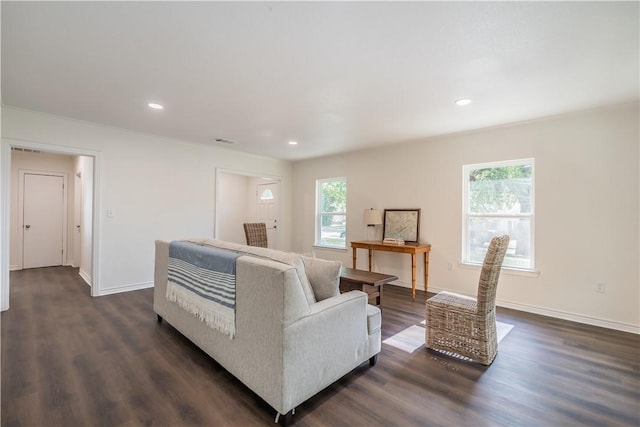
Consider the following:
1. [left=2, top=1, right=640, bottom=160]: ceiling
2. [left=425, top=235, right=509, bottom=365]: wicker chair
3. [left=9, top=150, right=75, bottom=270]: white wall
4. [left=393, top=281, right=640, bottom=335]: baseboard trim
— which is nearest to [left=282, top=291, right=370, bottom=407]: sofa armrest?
[left=425, top=235, right=509, bottom=365]: wicker chair

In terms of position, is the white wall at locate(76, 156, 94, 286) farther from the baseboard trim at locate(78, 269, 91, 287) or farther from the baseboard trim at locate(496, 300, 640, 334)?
the baseboard trim at locate(496, 300, 640, 334)

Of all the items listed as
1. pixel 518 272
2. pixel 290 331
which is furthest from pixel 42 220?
pixel 518 272

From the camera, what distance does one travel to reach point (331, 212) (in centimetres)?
602

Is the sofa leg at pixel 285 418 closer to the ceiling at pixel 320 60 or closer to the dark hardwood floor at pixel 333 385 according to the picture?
the dark hardwood floor at pixel 333 385

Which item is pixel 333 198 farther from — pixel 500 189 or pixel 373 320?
pixel 373 320

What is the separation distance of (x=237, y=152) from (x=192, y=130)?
4.60 ft

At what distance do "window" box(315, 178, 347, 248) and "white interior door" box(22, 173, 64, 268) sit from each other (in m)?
5.32

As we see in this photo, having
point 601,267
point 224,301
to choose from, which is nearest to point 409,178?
point 601,267

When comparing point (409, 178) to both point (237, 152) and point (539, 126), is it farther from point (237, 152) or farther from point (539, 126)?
point (237, 152)

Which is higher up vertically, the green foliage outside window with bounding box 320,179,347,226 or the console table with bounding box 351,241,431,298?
the green foliage outside window with bounding box 320,179,347,226

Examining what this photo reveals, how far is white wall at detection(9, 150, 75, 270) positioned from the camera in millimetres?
5559

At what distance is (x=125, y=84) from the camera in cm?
269

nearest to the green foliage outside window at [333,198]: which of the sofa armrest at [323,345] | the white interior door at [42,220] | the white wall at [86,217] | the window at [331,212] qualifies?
the window at [331,212]

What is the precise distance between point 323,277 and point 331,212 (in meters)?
4.03
